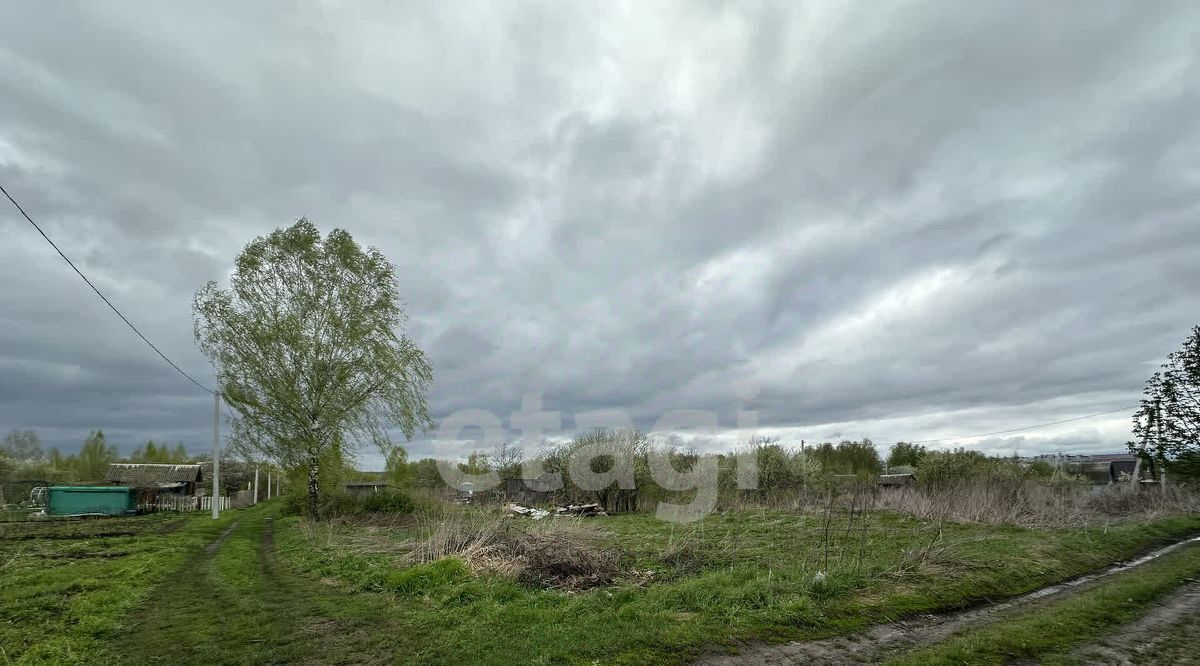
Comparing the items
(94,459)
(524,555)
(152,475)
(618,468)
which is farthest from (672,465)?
(94,459)

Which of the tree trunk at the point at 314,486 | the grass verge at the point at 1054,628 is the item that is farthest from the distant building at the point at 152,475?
the grass verge at the point at 1054,628

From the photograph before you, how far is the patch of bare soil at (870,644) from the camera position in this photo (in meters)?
7.31

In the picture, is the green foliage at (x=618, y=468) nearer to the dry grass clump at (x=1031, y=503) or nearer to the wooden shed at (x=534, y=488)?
the wooden shed at (x=534, y=488)

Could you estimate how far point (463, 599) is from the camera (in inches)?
391

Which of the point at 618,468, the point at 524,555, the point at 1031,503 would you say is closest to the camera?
the point at 524,555

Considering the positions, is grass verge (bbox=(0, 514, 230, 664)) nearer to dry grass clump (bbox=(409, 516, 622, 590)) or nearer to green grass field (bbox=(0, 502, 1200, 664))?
green grass field (bbox=(0, 502, 1200, 664))

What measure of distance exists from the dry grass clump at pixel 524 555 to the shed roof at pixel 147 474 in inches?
1897

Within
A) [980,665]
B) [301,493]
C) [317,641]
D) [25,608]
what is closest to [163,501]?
[301,493]

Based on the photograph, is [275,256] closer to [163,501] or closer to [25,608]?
[25,608]

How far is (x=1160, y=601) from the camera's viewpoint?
35.4ft

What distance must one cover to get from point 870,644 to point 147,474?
59.7 m

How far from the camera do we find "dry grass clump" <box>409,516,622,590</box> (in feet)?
37.3

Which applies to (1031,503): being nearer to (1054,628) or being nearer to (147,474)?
(1054,628)

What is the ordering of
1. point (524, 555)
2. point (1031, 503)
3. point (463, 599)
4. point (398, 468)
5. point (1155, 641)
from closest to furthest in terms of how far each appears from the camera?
1. point (1155, 641)
2. point (463, 599)
3. point (524, 555)
4. point (1031, 503)
5. point (398, 468)
